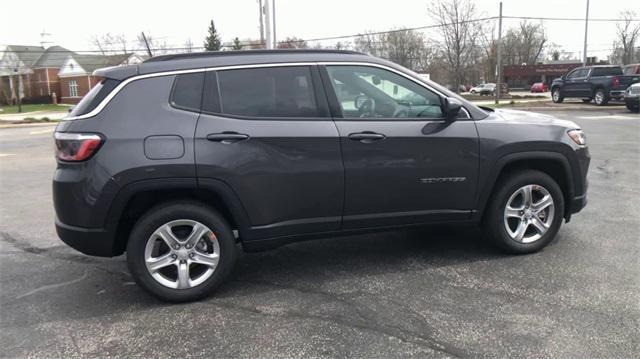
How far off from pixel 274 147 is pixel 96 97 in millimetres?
1327

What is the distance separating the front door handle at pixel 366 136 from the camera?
13.5 feet

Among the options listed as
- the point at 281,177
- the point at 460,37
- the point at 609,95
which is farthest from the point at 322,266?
the point at 460,37

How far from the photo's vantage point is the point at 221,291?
165 inches

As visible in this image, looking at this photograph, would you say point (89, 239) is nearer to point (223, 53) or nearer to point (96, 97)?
point (96, 97)

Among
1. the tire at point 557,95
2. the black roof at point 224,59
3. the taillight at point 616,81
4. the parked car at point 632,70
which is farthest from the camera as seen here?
the tire at point 557,95

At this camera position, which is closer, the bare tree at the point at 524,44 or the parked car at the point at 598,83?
the parked car at the point at 598,83

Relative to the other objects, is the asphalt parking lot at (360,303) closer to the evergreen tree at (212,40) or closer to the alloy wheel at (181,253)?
the alloy wheel at (181,253)

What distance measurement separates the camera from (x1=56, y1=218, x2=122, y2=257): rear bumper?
3.83 metres

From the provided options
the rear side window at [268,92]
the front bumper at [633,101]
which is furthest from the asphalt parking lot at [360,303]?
the front bumper at [633,101]

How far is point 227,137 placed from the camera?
3861 millimetres

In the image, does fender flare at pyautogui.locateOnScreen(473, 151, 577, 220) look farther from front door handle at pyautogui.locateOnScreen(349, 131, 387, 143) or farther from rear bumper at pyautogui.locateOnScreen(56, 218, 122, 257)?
rear bumper at pyautogui.locateOnScreen(56, 218, 122, 257)

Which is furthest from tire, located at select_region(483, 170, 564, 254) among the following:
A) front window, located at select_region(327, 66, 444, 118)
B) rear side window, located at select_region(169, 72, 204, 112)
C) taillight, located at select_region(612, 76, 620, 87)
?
taillight, located at select_region(612, 76, 620, 87)

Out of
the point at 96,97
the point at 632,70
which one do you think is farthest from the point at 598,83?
the point at 96,97

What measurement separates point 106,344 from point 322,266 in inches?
75.1
